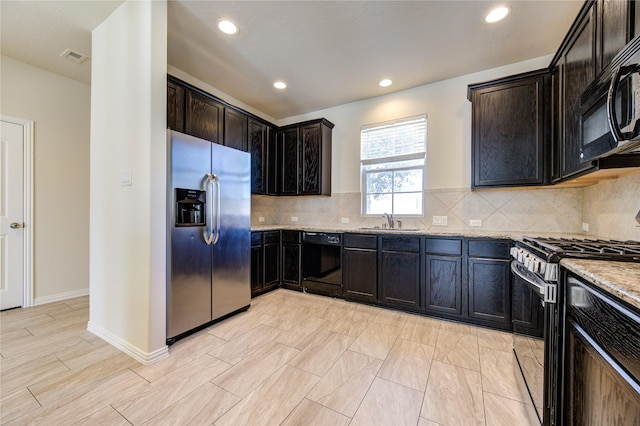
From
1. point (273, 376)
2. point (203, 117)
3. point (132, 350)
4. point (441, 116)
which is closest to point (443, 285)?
point (273, 376)

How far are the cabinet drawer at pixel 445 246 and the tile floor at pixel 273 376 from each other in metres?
0.73

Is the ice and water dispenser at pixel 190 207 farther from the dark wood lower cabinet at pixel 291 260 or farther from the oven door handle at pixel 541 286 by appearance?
the oven door handle at pixel 541 286

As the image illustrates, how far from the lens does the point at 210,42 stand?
2586 millimetres

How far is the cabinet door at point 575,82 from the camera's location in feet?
5.59

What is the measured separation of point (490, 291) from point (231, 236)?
8.68ft

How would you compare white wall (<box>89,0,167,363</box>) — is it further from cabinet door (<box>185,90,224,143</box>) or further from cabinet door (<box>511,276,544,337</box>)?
cabinet door (<box>511,276,544,337</box>)

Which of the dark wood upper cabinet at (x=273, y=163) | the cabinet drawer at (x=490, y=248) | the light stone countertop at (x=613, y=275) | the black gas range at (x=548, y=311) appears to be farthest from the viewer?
the dark wood upper cabinet at (x=273, y=163)

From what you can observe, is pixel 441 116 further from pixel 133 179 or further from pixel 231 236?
pixel 133 179

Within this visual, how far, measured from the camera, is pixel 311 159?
3891 mm

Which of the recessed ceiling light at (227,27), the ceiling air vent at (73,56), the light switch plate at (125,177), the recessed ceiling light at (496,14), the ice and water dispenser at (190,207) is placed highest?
the ceiling air vent at (73,56)

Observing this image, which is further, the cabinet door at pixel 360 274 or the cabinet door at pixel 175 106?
the cabinet door at pixel 360 274

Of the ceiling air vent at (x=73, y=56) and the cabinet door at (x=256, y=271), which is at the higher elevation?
the ceiling air vent at (x=73, y=56)

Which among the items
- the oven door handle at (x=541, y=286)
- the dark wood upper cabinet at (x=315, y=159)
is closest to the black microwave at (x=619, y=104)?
the oven door handle at (x=541, y=286)

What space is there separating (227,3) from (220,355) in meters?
2.85
